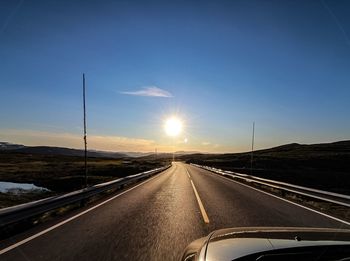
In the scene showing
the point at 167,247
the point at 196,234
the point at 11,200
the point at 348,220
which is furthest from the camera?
the point at 11,200

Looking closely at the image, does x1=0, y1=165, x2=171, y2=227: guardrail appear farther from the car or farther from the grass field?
the grass field

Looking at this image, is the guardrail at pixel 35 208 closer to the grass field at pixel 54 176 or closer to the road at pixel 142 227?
the road at pixel 142 227

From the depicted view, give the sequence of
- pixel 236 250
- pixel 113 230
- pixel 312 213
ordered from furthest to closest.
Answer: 1. pixel 312 213
2. pixel 113 230
3. pixel 236 250

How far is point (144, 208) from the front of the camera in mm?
13961

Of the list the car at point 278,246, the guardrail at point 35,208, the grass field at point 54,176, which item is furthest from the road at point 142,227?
the grass field at point 54,176

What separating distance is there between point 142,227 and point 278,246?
6994mm

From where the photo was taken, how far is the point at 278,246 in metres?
3.25

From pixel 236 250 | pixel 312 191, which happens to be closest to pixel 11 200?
pixel 312 191

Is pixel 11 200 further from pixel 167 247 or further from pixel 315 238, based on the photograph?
pixel 315 238

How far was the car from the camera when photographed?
308 centimetres

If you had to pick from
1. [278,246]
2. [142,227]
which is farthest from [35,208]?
[278,246]

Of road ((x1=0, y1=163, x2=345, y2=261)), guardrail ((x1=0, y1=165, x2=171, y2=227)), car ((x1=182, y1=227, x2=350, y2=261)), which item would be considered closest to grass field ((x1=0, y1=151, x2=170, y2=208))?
guardrail ((x1=0, y1=165, x2=171, y2=227))

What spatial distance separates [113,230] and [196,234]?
201 centimetres

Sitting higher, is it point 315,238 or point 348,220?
point 315,238
